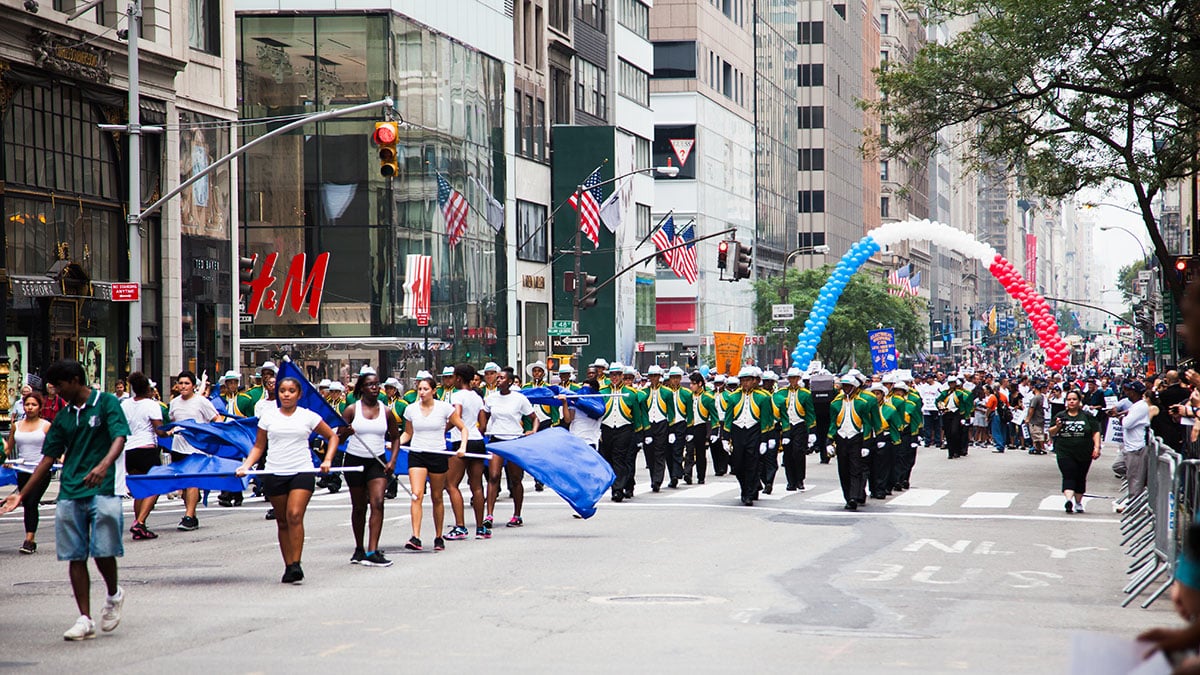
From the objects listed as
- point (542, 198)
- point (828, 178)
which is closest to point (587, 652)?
point (542, 198)

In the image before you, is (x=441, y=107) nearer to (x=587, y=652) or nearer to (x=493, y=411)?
(x=493, y=411)

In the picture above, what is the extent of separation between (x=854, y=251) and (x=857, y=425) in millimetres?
31359

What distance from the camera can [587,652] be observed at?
983 centimetres

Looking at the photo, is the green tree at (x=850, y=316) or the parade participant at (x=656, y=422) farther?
the green tree at (x=850, y=316)

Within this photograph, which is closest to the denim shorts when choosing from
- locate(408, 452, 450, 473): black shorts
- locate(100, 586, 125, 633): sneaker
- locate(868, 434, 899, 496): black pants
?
locate(100, 586, 125, 633): sneaker

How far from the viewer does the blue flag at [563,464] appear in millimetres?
17562

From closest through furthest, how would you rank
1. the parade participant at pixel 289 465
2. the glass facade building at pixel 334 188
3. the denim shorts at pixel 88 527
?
1. the denim shorts at pixel 88 527
2. the parade participant at pixel 289 465
3. the glass facade building at pixel 334 188

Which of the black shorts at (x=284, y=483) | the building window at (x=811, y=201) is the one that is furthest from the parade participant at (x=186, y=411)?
the building window at (x=811, y=201)

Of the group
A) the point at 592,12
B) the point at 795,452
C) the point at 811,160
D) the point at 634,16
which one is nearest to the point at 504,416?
the point at 795,452

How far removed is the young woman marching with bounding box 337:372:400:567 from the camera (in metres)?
14.6

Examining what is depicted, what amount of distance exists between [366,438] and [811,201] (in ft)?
363

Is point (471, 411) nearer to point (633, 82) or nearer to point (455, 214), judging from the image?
point (455, 214)

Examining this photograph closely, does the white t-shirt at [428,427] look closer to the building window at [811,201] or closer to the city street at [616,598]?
the city street at [616,598]

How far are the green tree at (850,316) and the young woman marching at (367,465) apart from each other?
6591 cm
